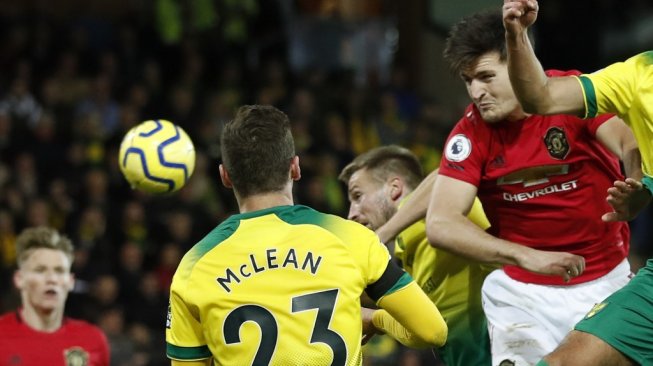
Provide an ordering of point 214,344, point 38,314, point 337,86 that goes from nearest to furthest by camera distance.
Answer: point 214,344
point 38,314
point 337,86

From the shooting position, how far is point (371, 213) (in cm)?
Result: 561

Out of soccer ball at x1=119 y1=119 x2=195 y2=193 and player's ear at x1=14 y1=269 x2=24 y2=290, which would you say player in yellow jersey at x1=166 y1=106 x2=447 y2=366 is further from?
player's ear at x1=14 y1=269 x2=24 y2=290

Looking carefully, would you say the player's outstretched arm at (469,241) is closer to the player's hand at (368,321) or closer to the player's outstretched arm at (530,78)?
Answer: the player's hand at (368,321)

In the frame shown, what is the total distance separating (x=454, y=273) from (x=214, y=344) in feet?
7.09

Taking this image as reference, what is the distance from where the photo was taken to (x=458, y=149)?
509 centimetres

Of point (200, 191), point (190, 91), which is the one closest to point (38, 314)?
point (200, 191)

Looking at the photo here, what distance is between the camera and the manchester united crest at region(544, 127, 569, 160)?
4.99 m

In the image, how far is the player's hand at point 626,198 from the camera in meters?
4.36

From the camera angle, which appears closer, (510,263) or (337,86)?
(510,263)

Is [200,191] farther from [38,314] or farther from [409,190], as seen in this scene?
[409,190]

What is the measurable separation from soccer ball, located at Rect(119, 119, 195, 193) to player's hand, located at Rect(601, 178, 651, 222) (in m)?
2.46

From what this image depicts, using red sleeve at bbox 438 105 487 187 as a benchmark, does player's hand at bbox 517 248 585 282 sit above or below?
below

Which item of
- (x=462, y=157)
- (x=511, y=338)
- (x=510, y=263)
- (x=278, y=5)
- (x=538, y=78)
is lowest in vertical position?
(x=511, y=338)

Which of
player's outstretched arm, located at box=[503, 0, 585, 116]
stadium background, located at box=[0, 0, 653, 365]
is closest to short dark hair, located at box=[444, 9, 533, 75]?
player's outstretched arm, located at box=[503, 0, 585, 116]
